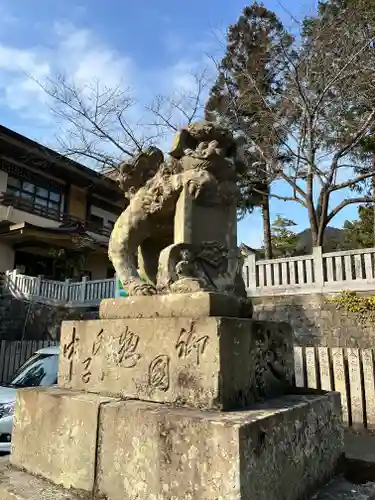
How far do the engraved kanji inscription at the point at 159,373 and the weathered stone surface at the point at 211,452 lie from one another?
9 cm

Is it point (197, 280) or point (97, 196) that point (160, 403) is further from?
point (97, 196)

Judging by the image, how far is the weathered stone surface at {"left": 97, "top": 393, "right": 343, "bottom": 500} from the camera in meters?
1.32

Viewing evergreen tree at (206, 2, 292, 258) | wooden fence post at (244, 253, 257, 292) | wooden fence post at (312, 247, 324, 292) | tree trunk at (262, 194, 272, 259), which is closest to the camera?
wooden fence post at (312, 247, 324, 292)

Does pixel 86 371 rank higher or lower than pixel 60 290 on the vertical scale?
lower

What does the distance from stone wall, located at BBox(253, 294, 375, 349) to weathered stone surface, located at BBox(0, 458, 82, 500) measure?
7.16 meters

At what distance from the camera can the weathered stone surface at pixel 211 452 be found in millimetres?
1322

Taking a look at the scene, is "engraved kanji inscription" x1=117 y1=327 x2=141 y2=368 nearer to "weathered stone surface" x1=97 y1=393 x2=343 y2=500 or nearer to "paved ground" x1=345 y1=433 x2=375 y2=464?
"weathered stone surface" x1=97 y1=393 x2=343 y2=500

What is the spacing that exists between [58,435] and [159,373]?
616mm

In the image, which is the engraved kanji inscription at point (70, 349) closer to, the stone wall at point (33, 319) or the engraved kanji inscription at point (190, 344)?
the engraved kanji inscription at point (190, 344)

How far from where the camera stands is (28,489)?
1.71 metres

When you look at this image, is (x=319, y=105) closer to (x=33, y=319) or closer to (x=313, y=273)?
(x=313, y=273)

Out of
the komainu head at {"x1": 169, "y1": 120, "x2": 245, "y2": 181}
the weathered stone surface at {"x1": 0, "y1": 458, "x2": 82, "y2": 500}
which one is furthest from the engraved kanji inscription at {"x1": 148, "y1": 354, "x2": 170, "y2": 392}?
the komainu head at {"x1": 169, "y1": 120, "x2": 245, "y2": 181}

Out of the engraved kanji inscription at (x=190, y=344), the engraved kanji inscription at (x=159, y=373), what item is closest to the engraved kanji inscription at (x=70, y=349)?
the engraved kanji inscription at (x=159, y=373)

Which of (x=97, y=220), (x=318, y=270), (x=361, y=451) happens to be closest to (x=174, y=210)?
(x=361, y=451)
